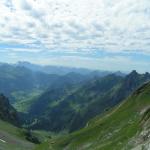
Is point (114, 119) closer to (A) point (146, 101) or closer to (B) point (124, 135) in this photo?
(A) point (146, 101)

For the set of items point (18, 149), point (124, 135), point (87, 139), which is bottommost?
point (18, 149)

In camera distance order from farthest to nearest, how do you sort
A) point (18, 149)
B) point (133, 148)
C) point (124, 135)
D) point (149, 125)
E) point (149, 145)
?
point (18, 149) → point (124, 135) → point (149, 125) → point (133, 148) → point (149, 145)

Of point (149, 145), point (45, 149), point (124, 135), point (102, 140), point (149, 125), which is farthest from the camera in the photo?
point (45, 149)

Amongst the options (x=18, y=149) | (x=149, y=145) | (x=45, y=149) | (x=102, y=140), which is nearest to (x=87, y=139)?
(x=102, y=140)

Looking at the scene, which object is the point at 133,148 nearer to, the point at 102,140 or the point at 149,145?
the point at 149,145

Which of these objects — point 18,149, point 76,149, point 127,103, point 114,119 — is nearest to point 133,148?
point 76,149

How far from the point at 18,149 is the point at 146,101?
5496cm

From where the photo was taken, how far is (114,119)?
12075cm

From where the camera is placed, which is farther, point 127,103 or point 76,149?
point 127,103

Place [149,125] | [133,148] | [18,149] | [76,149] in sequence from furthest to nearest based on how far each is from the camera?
[18,149] → [76,149] → [149,125] → [133,148]

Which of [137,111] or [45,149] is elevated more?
[137,111]

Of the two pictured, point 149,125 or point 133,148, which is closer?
point 133,148

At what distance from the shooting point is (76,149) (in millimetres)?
109125

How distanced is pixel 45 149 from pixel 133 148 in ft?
244
